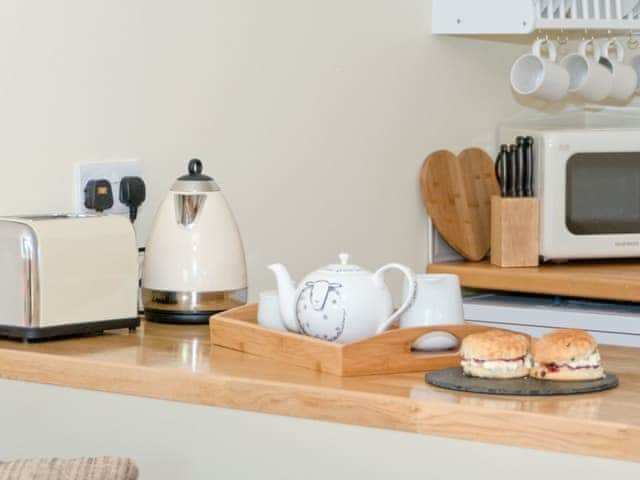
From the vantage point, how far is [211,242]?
7.07 feet

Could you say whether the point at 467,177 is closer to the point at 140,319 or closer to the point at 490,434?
the point at 140,319

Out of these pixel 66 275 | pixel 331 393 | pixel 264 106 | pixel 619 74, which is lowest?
pixel 331 393

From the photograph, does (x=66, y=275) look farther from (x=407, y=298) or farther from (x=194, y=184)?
(x=407, y=298)

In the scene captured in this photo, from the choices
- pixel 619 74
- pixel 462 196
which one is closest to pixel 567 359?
pixel 462 196

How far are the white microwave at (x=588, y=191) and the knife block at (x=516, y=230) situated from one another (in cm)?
2

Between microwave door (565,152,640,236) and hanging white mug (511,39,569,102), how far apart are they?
167 mm

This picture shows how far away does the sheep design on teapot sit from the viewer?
1.80 m

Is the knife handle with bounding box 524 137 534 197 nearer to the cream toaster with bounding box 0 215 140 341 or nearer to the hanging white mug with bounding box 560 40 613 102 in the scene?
the hanging white mug with bounding box 560 40 613 102

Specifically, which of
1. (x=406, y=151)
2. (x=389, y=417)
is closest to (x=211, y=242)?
(x=389, y=417)

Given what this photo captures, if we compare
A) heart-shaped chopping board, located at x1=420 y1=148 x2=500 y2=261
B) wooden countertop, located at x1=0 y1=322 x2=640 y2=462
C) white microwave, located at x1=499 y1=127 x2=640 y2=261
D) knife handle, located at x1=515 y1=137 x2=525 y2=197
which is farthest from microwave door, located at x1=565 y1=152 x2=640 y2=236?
wooden countertop, located at x1=0 y1=322 x2=640 y2=462

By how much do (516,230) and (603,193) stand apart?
0.77 feet

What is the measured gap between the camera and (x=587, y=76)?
10.2 feet

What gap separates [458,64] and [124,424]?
1.75 metres

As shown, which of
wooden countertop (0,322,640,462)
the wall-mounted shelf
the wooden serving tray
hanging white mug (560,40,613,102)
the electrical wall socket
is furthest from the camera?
hanging white mug (560,40,613,102)
